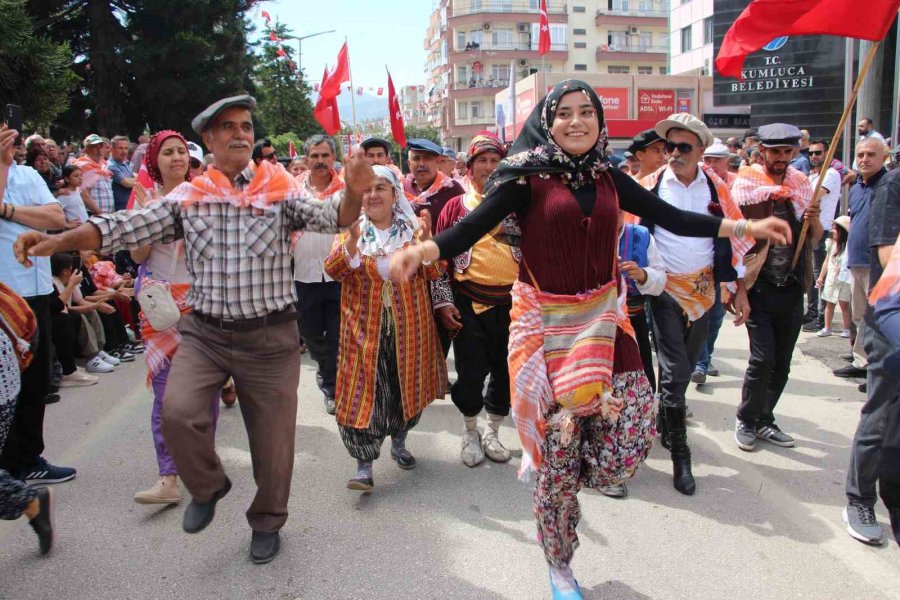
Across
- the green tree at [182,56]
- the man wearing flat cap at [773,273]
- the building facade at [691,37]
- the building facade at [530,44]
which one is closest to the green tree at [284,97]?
the green tree at [182,56]

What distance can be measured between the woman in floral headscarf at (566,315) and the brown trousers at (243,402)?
1143mm

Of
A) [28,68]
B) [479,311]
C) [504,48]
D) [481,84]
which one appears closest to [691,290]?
[479,311]

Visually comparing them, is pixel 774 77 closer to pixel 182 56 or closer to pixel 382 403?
pixel 182 56

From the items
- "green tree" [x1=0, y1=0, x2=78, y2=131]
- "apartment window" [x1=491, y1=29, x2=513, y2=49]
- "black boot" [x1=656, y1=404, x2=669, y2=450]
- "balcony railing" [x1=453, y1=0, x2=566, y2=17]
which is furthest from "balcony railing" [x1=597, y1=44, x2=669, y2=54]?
"black boot" [x1=656, y1=404, x2=669, y2=450]

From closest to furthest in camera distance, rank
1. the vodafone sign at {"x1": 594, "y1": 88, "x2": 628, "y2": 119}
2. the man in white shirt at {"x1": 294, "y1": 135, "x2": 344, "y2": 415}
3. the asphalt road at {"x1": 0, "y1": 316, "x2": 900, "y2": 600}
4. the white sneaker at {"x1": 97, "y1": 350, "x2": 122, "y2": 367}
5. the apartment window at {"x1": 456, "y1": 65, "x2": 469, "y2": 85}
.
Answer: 1. the asphalt road at {"x1": 0, "y1": 316, "x2": 900, "y2": 600}
2. the man in white shirt at {"x1": 294, "y1": 135, "x2": 344, "y2": 415}
3. the white sneaker at {"x1": 97, "y1": 350, "x2": 122, "y2": 367}
4. the vodafone sign at {"x1": 594, "y1": 88, "x2": 628, "y2": 119}
5. the apartment window at {"x1": 456, "y1": 65, "x2": 469, "y2": 85}

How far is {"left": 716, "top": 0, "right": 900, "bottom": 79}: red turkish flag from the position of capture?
3.99 metres

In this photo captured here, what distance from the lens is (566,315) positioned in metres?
2.78

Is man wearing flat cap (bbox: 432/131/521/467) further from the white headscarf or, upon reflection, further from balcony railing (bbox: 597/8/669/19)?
balcony railing (bbox: 597/8/669/19)

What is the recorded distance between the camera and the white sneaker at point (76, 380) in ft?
22.1

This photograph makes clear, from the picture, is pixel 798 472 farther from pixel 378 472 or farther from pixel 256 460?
pixel 256 460

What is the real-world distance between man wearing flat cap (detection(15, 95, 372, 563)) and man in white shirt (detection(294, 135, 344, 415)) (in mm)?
1843

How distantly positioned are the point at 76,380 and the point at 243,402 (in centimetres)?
441

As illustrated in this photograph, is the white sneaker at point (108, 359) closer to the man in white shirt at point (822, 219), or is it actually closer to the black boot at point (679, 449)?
the black boot at point (679, 449)

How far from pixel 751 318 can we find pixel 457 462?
2.21 meters
